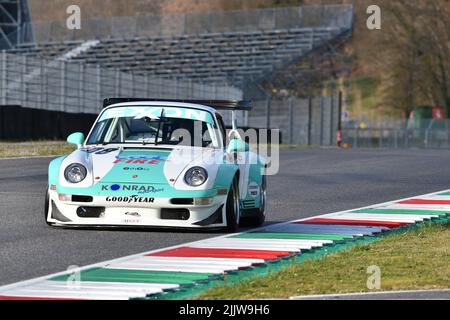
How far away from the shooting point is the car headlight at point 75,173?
11688mm

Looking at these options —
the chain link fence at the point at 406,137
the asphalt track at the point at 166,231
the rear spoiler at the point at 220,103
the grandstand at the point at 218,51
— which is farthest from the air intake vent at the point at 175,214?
the chain link fence at the point at 406,137

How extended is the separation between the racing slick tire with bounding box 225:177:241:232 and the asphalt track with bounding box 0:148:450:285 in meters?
0.25

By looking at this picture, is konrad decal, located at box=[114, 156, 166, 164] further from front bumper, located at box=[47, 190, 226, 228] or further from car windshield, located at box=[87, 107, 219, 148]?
car windshield, located at box=[87, 107, 219, 148]

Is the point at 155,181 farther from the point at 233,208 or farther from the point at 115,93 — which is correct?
the point at 115,93

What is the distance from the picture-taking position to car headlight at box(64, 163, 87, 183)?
11688mm

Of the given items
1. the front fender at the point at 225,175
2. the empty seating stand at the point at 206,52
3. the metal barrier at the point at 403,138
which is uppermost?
the empty seating stand at the point at 206,52

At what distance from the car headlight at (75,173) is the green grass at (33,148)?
1638 cm

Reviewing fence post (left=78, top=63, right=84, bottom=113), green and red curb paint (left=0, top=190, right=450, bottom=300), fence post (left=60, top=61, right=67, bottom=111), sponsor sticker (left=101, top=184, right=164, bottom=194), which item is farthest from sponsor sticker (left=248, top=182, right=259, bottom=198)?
fence post (left=78, top=63, right=84, bottom=113)

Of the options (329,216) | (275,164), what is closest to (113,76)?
(275,164)

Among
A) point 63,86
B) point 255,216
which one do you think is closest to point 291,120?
point 63,86

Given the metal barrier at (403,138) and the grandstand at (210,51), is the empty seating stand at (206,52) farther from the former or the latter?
the metal barrier at (403,138)

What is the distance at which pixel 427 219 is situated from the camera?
14.4 metres
